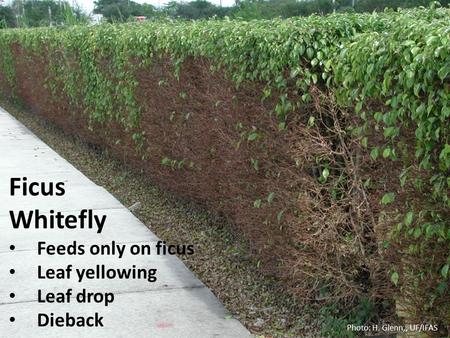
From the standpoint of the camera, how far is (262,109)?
15.6 feet

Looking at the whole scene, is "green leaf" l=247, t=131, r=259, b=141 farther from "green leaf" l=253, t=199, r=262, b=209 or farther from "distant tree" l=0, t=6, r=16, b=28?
"distant tree" l=0, t=6, r=16, b=28

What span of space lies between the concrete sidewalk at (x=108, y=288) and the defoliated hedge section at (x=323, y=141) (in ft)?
1.93

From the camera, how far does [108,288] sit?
4.91 m

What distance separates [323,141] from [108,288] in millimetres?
1785

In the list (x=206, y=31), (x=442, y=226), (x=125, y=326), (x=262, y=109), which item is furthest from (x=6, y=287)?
(x=442, y=226)

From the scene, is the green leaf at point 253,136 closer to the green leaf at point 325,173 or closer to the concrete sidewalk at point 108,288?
the green leaf at point 325,173

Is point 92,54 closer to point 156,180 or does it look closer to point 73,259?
point 156,180

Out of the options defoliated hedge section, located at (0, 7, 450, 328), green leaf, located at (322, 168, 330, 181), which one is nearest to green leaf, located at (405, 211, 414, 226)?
defoliated hedge section, located at (0, 7, 450, 328)

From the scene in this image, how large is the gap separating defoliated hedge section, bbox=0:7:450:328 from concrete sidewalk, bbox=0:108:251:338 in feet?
1.93

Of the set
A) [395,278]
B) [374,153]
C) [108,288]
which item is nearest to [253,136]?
[108,288]

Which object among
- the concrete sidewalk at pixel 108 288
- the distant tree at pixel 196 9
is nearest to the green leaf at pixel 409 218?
the concrete sidewalk at pixel 108 288

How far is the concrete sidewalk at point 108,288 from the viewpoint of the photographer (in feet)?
14.0

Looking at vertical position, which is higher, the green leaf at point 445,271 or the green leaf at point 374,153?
the green leaf at point 374,153

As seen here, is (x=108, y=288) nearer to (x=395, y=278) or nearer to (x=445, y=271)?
(x=395, y=278)
